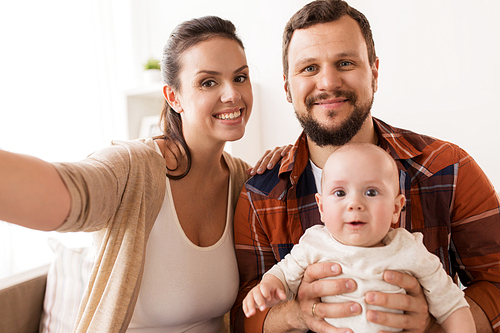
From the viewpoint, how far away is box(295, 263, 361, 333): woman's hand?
104cm

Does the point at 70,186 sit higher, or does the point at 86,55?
the point at 86,55

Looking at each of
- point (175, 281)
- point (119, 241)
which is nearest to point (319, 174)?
point (175, 281)

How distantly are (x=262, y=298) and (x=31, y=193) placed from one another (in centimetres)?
60

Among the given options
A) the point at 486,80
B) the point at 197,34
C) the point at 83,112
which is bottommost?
the point at 83,112

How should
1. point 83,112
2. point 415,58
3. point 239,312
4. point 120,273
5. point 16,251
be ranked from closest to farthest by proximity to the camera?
point 120,273 → point 239,312 → point 16,251 → point 415,58 → point 83,112

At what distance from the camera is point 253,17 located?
2.95 meters

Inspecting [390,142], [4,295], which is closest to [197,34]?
[390,142]

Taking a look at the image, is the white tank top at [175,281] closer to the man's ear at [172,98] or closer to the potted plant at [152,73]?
the man's ear at [172,98]

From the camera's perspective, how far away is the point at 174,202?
1.52m

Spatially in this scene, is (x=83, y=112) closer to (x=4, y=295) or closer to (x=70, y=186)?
(x=4, y=295)

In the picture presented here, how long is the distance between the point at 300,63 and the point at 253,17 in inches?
62.7

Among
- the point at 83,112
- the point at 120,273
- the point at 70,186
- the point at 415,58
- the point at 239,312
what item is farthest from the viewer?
the point at 83,112

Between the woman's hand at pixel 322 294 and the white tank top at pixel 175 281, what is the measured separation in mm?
425

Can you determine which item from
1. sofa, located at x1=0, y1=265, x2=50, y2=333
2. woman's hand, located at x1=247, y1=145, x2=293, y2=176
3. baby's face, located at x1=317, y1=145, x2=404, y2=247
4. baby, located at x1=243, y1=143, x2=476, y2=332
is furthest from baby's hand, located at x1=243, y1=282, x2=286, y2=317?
sofa, located at x1=0, y1=265, x2=50, y2=333
